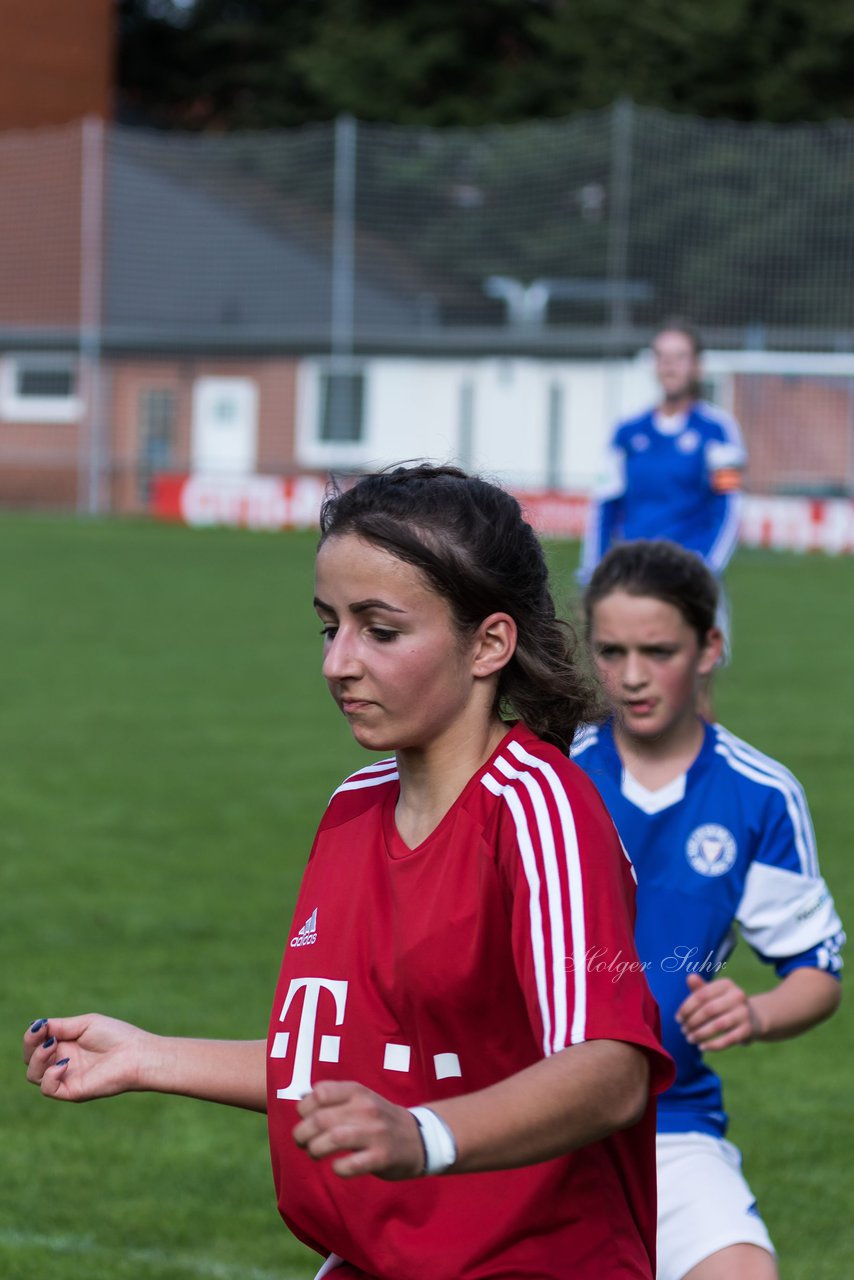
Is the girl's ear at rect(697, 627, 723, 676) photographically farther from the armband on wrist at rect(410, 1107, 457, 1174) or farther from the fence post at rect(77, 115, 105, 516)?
the fence post at rect(77, 115, 105, 516)

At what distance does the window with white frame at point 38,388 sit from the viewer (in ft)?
117

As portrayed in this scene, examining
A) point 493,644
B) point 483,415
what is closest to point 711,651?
point 493,644

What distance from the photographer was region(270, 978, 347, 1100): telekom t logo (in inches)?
84.5

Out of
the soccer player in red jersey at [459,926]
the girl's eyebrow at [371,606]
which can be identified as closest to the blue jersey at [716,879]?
the soccer player in red jersey at [459,926]

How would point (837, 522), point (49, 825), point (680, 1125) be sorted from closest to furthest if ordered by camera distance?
point (680, 1125) < point (49, 825) < point (837, 522)

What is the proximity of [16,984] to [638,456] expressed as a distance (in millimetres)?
4730

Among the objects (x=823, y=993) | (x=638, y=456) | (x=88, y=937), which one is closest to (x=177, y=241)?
(x=638, y=456)

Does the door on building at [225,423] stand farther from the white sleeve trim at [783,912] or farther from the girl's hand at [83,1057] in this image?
the girl's hand at [83,1057]

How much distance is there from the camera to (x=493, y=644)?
7.12ft

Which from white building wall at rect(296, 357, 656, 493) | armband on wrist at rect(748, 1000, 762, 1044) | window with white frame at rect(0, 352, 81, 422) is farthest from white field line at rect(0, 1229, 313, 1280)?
window with white frame at rect(0, 352, 81, 422)

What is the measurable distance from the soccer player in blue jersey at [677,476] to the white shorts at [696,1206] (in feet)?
20.1

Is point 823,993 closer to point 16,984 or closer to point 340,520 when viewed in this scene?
point 340,520

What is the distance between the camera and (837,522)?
25500 mm

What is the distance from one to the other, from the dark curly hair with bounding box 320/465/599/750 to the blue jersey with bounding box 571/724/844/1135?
1.02 meters
